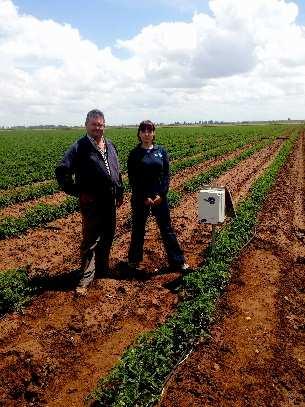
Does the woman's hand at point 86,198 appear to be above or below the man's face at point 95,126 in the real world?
below

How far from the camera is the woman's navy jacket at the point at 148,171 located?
20.7 feet

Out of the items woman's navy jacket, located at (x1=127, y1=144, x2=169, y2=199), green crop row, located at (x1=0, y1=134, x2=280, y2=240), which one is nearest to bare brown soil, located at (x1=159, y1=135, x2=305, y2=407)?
woman's navy jacket, located at (x1=127, y1=144, x2=169, y2=199)

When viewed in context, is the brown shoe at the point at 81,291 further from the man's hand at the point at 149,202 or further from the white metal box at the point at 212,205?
the white metal box at the point at 212,205

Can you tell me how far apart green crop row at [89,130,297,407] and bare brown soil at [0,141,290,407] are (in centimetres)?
28

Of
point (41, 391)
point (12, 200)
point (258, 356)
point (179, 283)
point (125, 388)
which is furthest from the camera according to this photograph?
point (12, 200)

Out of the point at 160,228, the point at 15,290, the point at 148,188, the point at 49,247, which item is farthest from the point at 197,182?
the point at 15,290

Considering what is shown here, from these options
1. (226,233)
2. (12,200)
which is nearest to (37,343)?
(226,233)

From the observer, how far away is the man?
5.73m

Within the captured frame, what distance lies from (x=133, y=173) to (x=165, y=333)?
2.58 meters

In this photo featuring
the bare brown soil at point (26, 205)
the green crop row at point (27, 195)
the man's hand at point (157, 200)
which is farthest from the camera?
the green crop row at point (27, 195)

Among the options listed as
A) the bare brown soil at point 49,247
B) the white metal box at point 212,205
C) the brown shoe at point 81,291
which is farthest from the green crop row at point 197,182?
the brown shoe at point 81,291

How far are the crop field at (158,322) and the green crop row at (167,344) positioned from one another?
0.01 m

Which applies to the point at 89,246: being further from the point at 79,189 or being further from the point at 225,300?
the point at 225,300

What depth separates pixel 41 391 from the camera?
4.05 m
